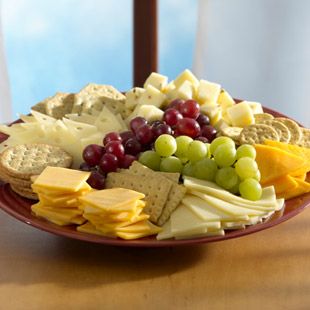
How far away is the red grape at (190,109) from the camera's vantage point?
1523 mm

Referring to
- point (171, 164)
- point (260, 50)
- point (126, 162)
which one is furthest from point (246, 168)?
point (260, 50)

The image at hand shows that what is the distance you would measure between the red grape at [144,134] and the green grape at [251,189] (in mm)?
251

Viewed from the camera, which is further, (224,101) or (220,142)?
(224,101)

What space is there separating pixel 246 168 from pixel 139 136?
26cm

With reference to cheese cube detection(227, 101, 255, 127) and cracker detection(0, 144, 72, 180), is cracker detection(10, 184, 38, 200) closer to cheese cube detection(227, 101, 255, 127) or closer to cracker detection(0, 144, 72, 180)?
cracker detection(0, 144, 72, 180)

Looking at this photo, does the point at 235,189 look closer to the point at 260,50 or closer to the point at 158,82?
the point at 158,82

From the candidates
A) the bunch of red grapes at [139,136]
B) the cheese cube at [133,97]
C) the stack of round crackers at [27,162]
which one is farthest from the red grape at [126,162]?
the cheese cube at [133,97]

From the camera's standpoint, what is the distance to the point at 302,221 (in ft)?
4.56

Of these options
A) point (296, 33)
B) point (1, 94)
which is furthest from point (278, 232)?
point (1, 94)

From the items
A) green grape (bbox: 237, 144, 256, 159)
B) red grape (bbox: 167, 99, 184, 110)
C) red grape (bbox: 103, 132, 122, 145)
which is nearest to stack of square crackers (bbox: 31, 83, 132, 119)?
red grape (bbox: 167, 99, 184, 110)

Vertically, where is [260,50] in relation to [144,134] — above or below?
below

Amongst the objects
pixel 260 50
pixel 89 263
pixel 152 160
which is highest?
pixel 152 160

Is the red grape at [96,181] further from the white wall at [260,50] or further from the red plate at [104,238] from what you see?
the white wall at [260,50]

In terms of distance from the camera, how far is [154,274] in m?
1.19
